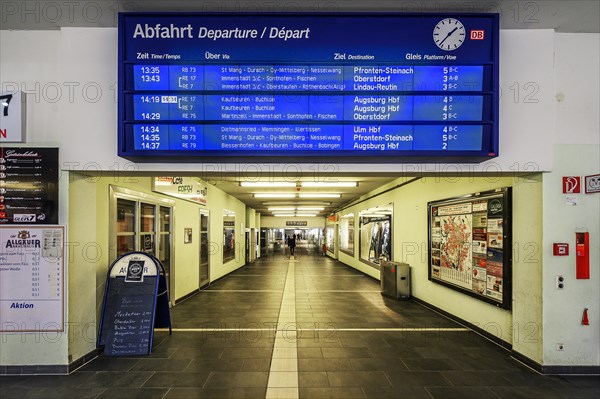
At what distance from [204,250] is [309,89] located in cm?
621

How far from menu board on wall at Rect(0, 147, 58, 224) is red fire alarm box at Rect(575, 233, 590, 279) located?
5756 millimetres

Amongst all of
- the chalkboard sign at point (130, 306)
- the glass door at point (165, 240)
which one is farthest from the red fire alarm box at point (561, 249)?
the glass door at point (165, 240)

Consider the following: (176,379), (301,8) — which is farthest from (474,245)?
(176,379)

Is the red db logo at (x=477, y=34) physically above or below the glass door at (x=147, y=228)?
above

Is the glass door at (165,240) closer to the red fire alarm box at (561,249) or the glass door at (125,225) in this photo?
the glass door at (125,225)

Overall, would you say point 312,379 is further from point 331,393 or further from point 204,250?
point 204,250

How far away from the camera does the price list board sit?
10.9 feet

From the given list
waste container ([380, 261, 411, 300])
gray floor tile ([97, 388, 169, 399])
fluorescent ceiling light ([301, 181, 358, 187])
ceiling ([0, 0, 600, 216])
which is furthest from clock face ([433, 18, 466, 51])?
waste container ([380, 261, 411, 300])

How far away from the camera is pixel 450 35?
3.06 metres

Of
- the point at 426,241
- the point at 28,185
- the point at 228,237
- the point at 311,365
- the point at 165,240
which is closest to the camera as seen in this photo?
the point at 28,185

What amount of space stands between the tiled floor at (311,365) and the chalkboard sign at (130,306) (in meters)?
0.17

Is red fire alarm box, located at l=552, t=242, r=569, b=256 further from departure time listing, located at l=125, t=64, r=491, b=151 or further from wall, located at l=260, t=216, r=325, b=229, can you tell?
wall, located at l=260, t=216, r=325, b=229

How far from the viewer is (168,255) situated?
6094 millimetres

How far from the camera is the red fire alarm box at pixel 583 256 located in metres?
3.34
